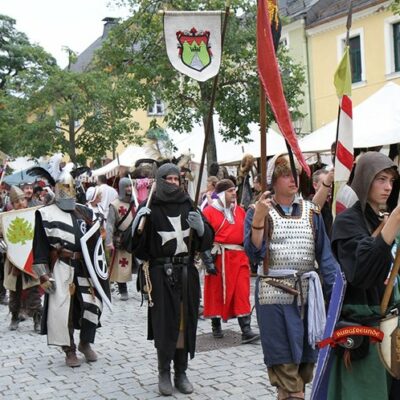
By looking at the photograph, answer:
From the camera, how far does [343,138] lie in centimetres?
387

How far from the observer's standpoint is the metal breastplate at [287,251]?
4.33 metres

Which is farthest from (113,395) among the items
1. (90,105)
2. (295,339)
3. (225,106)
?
(90,105)

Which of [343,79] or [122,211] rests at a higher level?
[343,79]

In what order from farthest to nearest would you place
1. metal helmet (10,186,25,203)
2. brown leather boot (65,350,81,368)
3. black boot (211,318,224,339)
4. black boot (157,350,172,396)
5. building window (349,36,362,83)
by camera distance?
building window (349,36,362,83)
metal helmet (10,186,25,203)
black boot (211,318,224,339)
brown leather boot (65,350,81,368)
black boot (157,350,172,396)

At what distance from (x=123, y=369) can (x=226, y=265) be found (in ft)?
5.57

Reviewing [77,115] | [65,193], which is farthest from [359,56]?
[65,193]

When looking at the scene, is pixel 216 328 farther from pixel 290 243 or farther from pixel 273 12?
pixel 273 12

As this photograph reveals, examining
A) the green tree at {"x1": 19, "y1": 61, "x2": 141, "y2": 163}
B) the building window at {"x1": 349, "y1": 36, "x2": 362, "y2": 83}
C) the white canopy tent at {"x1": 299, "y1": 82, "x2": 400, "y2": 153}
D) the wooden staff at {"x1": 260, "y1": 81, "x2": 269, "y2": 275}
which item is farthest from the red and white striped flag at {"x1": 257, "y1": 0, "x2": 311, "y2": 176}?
the building window at {"x1": 349, "y1": 36, "x2": 362, "y2": 83}

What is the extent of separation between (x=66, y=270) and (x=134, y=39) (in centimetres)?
949

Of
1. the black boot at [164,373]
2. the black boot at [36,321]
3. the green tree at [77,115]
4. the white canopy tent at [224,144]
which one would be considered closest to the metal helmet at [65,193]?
the black boot at [164,373]

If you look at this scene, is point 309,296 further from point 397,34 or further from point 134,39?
point 397,34

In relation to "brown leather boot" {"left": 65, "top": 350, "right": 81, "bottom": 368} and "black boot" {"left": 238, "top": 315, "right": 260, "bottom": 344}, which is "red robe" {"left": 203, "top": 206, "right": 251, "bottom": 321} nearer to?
"black boot" {"left": 238, "top": 315, "right": 260, "bottom": 344}

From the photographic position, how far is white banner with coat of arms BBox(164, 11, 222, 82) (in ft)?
17.3

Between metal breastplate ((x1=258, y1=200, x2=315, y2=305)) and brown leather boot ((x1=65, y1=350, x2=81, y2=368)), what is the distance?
2916mm
